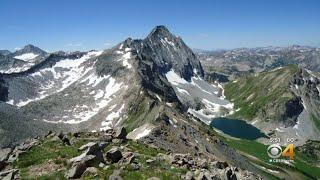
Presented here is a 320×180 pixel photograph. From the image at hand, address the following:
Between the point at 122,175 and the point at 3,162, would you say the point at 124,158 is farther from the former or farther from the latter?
the point at 3,162

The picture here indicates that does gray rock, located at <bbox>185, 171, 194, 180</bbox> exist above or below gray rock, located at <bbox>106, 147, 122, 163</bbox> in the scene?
below

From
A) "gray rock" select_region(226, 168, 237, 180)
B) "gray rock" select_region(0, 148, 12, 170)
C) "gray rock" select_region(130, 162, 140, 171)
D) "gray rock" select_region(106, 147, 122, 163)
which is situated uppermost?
"gray rock" select_region(0, 148, 12, 170)

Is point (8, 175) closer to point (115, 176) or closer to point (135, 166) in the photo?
point (115, 176)

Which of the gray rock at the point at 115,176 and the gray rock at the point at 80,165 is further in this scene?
the gray rock at the point at 80,165

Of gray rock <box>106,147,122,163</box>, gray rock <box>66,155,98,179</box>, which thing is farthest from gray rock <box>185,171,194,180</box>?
gray rock <box>66,155,98,179</box>

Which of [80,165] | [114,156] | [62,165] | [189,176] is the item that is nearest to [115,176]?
[80,165]

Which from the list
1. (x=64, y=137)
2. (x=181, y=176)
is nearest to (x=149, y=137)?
(x=64, y=137)

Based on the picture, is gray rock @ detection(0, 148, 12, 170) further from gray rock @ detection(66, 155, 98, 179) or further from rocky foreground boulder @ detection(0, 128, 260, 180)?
gray rock @ detection(66, 155, 98, 179)

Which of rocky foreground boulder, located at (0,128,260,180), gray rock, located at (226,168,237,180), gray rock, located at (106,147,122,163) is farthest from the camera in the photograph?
gray rock, located at (226,168,237,180)

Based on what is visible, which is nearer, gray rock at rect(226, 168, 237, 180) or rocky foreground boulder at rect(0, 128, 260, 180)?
rocky foreground boulder at rect(0, 128, 260, 180)

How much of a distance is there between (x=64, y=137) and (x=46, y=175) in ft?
57.0

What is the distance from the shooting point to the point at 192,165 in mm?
47031

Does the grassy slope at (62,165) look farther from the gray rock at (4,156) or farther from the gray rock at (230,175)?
the gray rock at (230,175)

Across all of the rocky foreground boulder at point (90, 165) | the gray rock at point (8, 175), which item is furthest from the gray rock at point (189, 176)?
the gray rock at point (8, 175)
